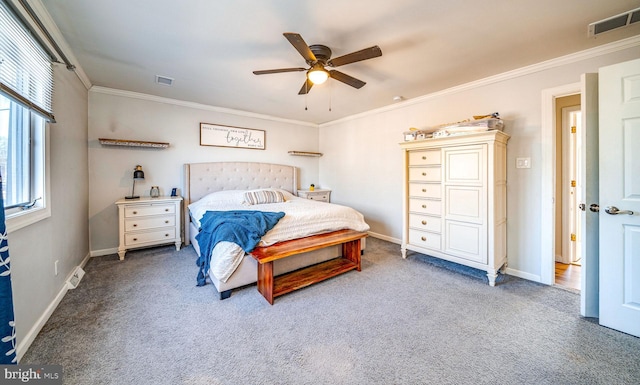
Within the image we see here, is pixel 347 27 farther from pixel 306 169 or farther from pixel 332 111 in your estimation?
pixel 306 169

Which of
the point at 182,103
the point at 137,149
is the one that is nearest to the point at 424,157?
the point at 182,103

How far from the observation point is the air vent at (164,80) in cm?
315

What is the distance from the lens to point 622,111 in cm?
182

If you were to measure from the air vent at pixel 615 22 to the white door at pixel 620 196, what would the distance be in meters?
0.46

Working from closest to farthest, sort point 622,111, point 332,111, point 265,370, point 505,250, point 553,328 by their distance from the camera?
point 265,370, point 622,111, point 553,328, point 505,250, point 332,111

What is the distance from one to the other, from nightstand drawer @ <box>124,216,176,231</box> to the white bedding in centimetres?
32

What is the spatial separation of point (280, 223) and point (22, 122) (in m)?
2.27

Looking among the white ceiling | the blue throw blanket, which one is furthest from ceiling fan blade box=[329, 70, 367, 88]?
the blue throw blanket

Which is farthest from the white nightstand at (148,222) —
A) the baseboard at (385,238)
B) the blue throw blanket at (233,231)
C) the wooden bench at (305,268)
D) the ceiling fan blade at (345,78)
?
the baseboard at (385,238)

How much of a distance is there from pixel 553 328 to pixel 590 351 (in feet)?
0.86

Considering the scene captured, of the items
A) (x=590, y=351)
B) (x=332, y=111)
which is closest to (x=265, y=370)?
(x=590, y=351)

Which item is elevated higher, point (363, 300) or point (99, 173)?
point (99, 173)

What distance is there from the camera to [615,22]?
1989 millimetres

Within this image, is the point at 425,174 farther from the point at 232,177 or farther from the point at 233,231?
the point at 232,177
